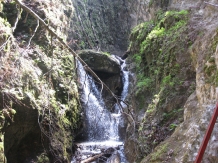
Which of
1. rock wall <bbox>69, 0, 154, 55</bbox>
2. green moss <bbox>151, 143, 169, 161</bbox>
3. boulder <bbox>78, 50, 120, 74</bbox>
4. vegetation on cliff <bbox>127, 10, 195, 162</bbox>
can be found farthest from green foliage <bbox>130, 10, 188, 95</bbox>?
rock wall <bbox>69, 0, 154, 55</bbox>

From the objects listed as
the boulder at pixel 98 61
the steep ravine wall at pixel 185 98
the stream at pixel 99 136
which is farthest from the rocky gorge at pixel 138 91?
the boulder at pixel 98 61

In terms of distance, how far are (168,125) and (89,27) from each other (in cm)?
1731

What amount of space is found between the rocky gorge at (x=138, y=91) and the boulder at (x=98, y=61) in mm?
2283

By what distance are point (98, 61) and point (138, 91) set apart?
578 cm

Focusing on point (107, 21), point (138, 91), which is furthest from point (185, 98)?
point (107, 21)

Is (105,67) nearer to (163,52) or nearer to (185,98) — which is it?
(163,52)

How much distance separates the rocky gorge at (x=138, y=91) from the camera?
3311 millimetres

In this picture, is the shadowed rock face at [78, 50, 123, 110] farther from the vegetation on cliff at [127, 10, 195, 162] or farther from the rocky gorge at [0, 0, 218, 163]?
the vegetation on cliff at [127, 10, 195, 162]

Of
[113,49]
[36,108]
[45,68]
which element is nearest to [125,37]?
[113,49]

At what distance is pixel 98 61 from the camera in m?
14.4

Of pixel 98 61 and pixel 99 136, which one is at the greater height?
pixel 98 61

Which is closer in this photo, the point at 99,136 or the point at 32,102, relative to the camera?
the point at 32,102

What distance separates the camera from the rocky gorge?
3.31 meters

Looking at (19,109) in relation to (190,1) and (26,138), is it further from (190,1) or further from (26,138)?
(190,1)
